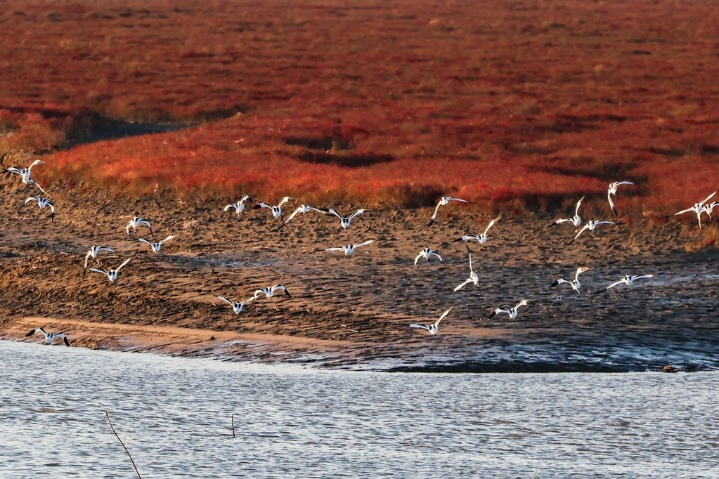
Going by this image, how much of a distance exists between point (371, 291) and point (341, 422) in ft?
21.9

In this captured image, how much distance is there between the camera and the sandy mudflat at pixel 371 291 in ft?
50.3

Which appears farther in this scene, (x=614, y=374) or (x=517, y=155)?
(x=517, y=155)

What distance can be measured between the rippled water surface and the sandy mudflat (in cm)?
102

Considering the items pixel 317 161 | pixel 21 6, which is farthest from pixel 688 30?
pixel 317 161

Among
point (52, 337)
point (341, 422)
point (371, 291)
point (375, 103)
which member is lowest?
point (341, 422)

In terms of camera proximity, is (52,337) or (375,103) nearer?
(52,337)

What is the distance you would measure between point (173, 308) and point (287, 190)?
9464mm

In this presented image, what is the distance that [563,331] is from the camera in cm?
1605

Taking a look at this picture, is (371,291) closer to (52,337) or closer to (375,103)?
(52,337)

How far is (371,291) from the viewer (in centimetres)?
1861

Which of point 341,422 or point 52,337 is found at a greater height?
point 52,337

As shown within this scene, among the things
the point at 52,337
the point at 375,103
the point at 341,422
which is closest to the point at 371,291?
the point at 52,337

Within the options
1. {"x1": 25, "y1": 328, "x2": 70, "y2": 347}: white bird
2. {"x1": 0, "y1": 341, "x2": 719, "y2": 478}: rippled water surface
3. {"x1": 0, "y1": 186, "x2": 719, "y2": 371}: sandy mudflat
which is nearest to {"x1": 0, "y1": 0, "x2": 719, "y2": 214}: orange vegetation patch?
{"x1": 0, "y1": 186, "x2": 719, "y2": 371}: sandy mudflat

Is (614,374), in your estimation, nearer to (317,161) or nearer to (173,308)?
(173,308)
